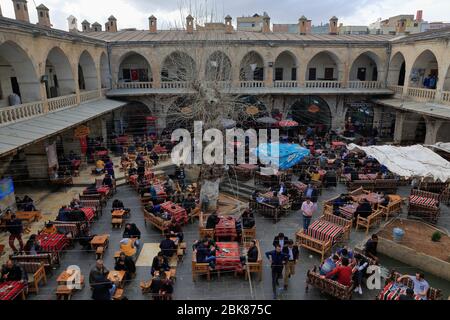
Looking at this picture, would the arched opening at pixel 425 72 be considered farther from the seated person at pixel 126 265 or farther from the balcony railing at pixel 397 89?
the seated person at pixel 126 265

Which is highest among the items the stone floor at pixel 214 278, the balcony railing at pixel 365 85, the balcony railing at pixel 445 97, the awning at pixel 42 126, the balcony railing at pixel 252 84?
the balcony railing at pixel 252 84

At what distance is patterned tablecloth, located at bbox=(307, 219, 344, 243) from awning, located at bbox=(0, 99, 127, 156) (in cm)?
1009

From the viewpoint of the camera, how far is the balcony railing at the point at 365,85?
2504 cm

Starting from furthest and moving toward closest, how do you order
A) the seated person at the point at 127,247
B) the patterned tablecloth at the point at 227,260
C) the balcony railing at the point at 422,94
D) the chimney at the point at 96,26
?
the chimney at the point at 96,26 < the balcony railing at the point at 422,94 < the seated person at the point at 127,247 < the patterned tablecloth at the point at 227,260

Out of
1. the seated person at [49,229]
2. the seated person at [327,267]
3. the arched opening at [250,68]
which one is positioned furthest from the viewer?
the arched opening at [250,68]

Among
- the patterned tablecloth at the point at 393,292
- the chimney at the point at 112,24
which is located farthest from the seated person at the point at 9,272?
the chimney at the point at 112,24

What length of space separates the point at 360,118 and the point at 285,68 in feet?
24.9

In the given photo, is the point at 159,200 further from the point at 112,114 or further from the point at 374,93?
the point at 374,93

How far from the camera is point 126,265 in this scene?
8734mm

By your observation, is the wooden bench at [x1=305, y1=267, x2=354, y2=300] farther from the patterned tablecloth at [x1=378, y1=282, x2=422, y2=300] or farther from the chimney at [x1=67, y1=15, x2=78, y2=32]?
the chimney at [x1=67, y1=15, x2=78, y2=32]

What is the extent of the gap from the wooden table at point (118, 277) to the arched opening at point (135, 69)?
2040 cm

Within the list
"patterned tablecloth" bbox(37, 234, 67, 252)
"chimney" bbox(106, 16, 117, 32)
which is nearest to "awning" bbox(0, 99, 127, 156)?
"patterned tablecloth" bbox(37, 234, 67, 252)
